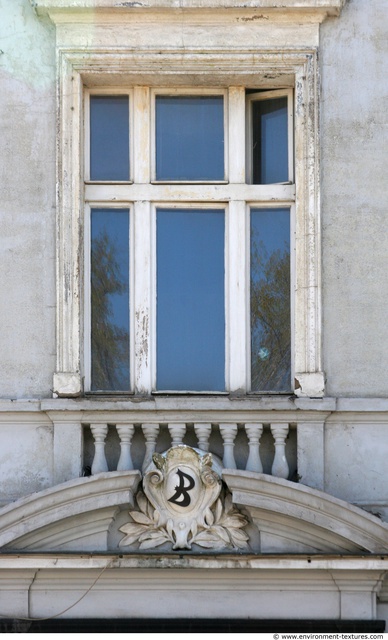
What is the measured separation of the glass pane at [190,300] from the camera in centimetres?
986

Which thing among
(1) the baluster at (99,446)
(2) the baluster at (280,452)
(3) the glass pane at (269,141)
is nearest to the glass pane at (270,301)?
(3) the glass pane at (269,141)

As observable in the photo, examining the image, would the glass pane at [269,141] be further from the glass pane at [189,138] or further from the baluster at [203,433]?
the baluster at [203,433]

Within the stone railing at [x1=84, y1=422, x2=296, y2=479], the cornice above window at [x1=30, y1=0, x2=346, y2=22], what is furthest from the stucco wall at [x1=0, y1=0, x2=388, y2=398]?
the stone railing at [x1=84, y1=422, x2=296, y2=479]

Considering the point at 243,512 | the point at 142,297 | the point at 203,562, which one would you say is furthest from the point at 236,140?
the point at 203,562

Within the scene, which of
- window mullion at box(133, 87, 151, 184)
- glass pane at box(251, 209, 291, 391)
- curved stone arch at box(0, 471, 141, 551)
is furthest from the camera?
window mullion at box(133, 87, 151, 184)

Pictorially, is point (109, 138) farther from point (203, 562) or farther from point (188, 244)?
point (203, 562)

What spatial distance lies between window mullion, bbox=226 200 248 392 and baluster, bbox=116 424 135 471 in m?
0.75

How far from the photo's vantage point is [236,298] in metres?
9.87

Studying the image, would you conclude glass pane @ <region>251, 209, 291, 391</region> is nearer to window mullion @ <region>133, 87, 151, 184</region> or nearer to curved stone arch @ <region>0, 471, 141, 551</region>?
window mullion @ <region>133, 87, 151, 184</region>

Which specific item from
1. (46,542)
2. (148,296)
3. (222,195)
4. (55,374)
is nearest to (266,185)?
(222,195)

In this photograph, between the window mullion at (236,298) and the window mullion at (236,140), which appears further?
the window mullion at (236,140)

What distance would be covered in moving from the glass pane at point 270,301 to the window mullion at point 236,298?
7 centimetres

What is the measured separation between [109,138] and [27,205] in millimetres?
730

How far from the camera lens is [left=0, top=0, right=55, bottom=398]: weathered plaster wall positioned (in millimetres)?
9656
